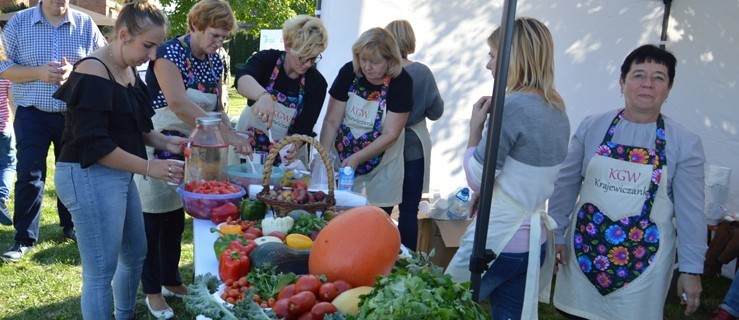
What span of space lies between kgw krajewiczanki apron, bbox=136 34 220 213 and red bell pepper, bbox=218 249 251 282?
5.15 feet

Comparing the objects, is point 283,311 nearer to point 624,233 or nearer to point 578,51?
A: point 624,233

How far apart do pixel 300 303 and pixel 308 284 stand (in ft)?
0.31

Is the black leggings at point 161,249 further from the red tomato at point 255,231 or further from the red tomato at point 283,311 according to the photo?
the red tomato at point 283,311

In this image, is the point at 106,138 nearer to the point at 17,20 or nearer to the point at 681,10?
the point at 17,20

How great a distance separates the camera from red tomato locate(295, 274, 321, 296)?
188 centimetres

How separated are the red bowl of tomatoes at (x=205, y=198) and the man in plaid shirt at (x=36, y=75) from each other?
2021mm

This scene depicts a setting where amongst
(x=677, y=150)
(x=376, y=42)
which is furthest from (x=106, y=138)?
(x=677, y=150)

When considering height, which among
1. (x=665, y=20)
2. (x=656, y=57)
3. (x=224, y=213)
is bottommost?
(x=224, y=213)

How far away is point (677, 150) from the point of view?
2574mm

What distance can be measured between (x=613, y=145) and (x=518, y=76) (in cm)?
51

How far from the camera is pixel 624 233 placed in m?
2.61

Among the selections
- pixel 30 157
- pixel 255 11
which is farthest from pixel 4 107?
pixel 255 11

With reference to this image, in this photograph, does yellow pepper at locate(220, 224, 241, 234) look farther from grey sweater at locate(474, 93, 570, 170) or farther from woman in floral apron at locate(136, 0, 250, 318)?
grey sweater at locate(474, 93, 570, 170)

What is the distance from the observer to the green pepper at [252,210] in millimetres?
2824
